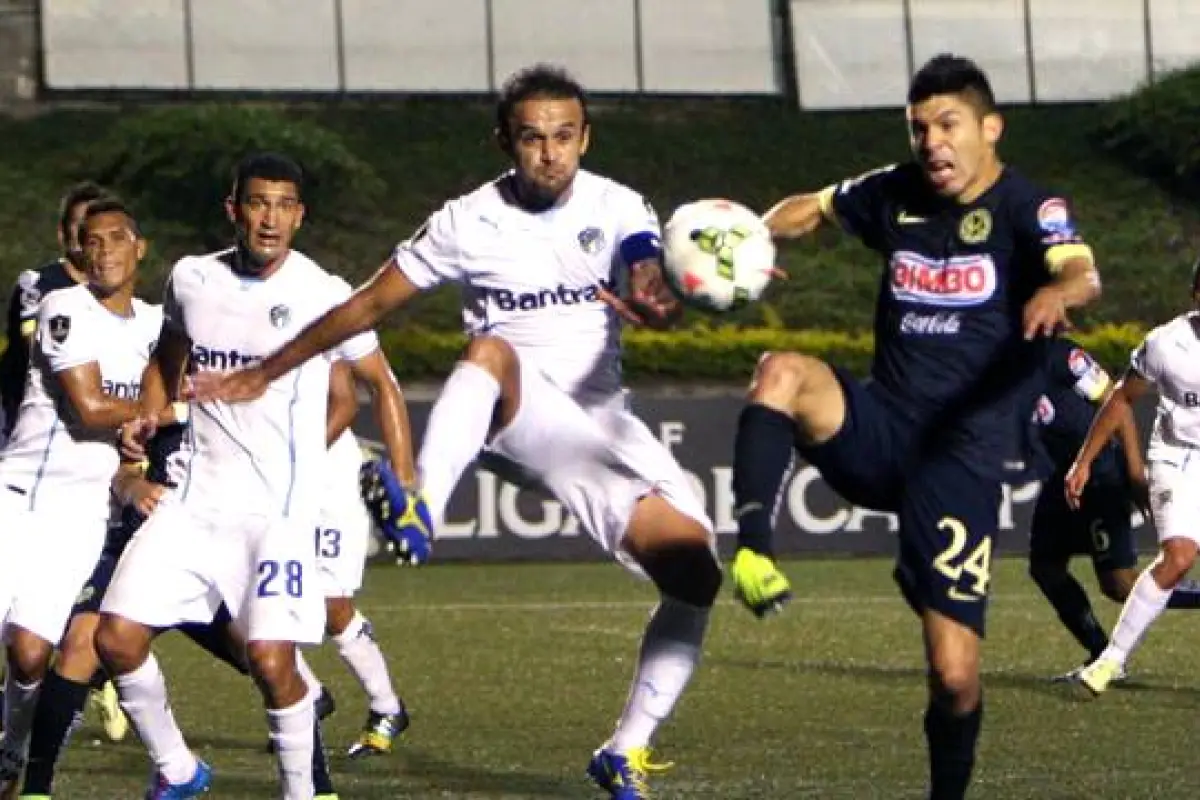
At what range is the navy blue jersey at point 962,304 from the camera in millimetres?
8680

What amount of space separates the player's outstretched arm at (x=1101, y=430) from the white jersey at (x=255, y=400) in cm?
459

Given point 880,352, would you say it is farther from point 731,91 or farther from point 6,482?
point 731,91

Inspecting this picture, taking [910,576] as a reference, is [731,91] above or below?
above

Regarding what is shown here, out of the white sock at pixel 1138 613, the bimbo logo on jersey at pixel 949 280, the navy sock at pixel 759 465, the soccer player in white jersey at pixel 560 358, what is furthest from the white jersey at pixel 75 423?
A: the white sock at pixel 1138 613

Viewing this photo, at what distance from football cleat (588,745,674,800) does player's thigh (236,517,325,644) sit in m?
1.22

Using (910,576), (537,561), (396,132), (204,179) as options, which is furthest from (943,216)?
(396,132)

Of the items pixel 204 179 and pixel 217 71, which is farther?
pixel 217 71

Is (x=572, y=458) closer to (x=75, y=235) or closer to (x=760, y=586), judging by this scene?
(x=760, y=586)

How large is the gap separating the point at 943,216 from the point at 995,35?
26195mm

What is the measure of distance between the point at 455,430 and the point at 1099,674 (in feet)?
15.9

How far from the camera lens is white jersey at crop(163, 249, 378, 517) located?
910cm

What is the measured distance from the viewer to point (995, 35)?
113ft

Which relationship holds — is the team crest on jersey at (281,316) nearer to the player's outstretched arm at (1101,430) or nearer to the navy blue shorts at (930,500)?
the navy blue shorts at (930,500)

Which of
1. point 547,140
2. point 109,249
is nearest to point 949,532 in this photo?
point 547,140
